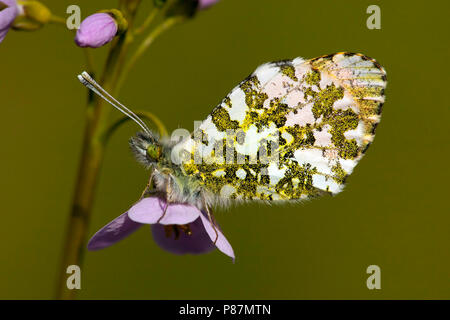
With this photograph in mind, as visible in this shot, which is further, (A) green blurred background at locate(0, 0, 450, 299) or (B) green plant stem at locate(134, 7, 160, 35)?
(A) green blurred background at locate(0, 0, 450, 299)

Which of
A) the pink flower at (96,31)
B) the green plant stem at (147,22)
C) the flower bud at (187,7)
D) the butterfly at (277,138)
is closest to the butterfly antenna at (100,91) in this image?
the butterfly at (277,138)

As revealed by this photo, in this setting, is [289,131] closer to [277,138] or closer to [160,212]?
[277,138]

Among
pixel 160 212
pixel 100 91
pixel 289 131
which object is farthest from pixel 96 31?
pixel 289 131

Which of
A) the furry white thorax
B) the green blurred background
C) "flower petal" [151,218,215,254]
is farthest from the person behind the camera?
the green blurred background
